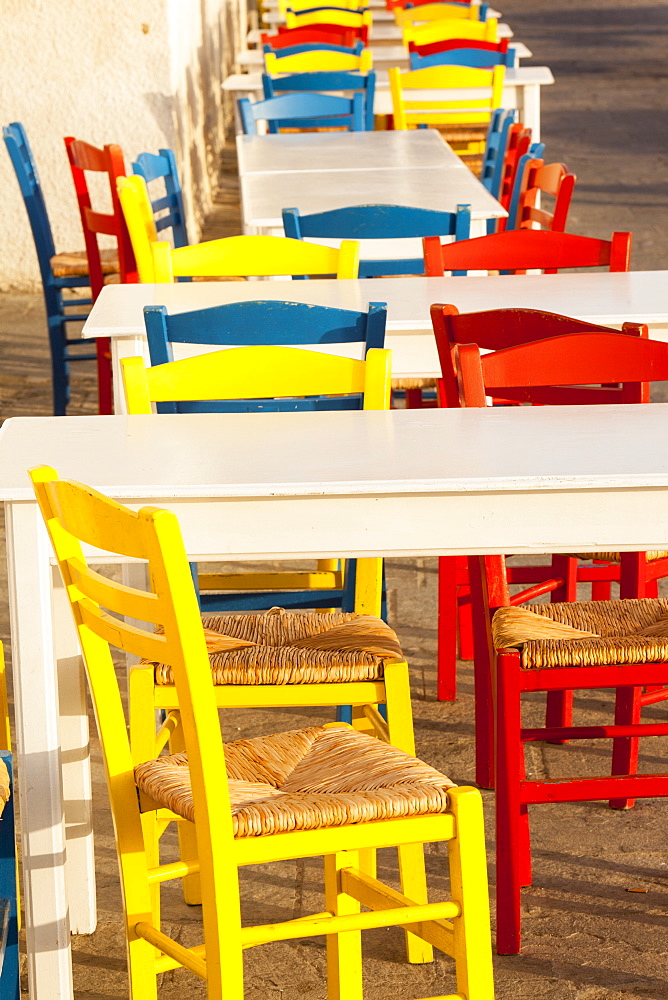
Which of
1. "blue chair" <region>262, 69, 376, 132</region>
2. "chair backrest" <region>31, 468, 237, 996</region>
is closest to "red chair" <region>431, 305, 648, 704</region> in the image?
"chair backrest" <region>31, 468, 237, 996</region>

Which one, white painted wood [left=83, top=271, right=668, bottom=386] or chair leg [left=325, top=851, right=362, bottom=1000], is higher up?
white painted wood [left=83, top=271, right=668, bottom=386]

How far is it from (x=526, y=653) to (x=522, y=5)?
20665mm

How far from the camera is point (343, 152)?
541 cm

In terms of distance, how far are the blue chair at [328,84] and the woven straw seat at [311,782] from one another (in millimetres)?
4928

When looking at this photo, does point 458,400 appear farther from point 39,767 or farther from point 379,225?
point 379,225

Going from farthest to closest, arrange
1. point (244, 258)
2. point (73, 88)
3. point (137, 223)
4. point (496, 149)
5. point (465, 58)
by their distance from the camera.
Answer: point (465, 58) → point (73, 88) → point (496, 149) → point (137, 223) → point (244, 258)

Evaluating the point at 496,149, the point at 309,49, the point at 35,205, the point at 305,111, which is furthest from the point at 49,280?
the point at 309,49

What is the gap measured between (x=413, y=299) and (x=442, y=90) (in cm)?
382

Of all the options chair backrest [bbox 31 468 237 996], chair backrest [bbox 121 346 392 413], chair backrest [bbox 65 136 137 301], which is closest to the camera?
chair backrest [bbox 31 468 237 996]

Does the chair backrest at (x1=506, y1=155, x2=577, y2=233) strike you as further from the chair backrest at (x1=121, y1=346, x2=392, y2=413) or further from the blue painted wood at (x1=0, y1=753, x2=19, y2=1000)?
the blue painted wood at (x1=0, y1=753, x2=19, y2=1000)

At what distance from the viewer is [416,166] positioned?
5020 mm

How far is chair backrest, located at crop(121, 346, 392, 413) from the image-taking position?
2.37m

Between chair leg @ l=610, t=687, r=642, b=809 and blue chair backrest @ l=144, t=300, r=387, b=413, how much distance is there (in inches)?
27.7

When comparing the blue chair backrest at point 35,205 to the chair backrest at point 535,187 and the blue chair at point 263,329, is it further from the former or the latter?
the blue chair at point 263,329
